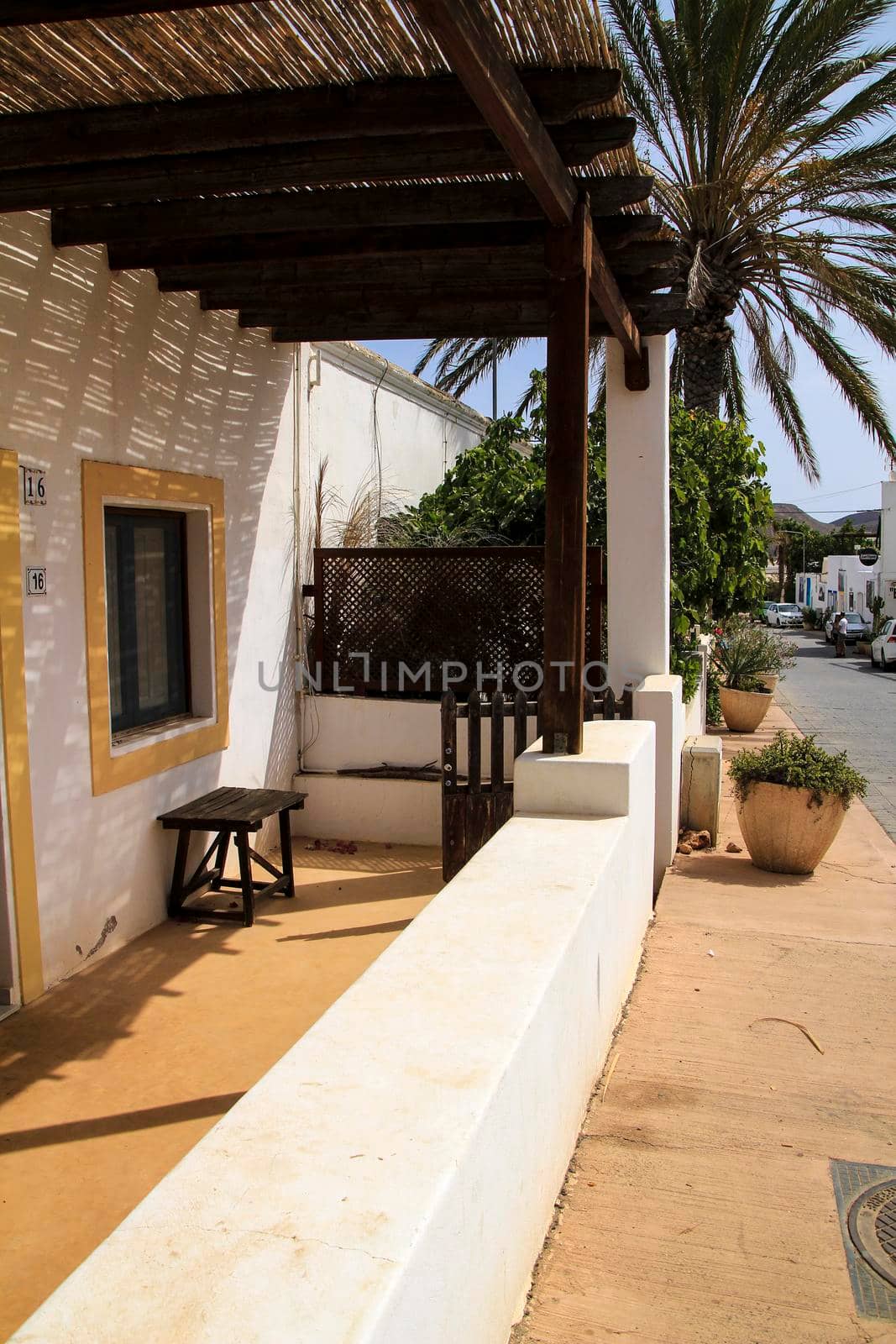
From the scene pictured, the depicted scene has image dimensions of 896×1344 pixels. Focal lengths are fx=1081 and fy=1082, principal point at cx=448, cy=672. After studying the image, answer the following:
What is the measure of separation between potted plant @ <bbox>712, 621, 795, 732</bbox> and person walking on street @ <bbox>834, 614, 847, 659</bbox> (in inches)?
738

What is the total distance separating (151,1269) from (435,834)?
612 centimetres

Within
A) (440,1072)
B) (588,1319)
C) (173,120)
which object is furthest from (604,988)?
(173,120)

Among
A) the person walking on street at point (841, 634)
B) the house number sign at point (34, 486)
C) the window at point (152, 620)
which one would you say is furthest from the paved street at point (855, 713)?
the house number sign at point (34, 486)

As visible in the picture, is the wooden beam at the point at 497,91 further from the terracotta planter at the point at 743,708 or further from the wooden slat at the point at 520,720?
the terracotta planter at the point at 743,708

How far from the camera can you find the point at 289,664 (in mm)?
7637

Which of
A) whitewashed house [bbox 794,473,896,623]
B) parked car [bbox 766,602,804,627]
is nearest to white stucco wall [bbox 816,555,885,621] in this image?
whitewashed house [bbox 794,473,896,623]

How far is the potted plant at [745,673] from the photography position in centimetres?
1303

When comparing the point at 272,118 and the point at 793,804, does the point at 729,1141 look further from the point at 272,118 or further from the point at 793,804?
the point at 272,118

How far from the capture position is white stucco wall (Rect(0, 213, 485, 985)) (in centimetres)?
474

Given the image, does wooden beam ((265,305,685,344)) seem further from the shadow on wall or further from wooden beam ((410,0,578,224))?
wooden beam ((410,0,578,224))

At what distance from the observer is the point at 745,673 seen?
1352cm

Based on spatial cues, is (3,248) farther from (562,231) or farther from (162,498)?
(562,231)

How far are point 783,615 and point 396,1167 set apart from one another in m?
50.5

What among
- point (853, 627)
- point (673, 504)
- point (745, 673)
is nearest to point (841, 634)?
point (853, 627)
